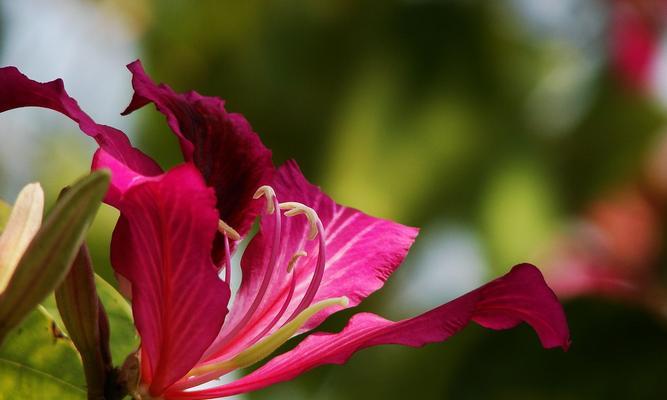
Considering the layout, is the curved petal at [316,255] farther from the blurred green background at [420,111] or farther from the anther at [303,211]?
the blurred green background at [420,111]

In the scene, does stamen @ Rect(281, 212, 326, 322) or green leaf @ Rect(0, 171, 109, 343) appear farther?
stamen @ Rect(281, 212, 326, 322)

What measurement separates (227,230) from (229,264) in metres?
0.03

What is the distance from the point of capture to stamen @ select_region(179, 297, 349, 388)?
707 mm

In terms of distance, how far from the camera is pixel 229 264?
74cm

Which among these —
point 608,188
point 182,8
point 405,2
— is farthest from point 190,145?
point 608,188

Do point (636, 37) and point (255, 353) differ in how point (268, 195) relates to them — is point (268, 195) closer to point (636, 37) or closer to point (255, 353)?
point (255, 353)

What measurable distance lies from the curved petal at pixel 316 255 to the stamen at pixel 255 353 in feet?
0.09

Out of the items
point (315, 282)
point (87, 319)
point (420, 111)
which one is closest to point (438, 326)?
point (315, 282)

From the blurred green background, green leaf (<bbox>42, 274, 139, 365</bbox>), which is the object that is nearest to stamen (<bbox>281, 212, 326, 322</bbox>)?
green leaf (<bbox>42, 274, 139, 365</bbox>)

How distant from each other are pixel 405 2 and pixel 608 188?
624 millimetres

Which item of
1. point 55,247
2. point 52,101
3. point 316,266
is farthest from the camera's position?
point 316,266

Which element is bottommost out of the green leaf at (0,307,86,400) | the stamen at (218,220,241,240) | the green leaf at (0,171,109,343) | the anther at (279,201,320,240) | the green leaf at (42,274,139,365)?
the green leaf at (0,307,86,400)

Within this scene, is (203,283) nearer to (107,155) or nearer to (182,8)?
(107,155)

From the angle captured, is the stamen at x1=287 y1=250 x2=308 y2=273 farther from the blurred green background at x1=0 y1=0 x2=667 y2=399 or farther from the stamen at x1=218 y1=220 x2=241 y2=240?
the blurred green background at x1=0 y1=0 x2=667 y2=399
